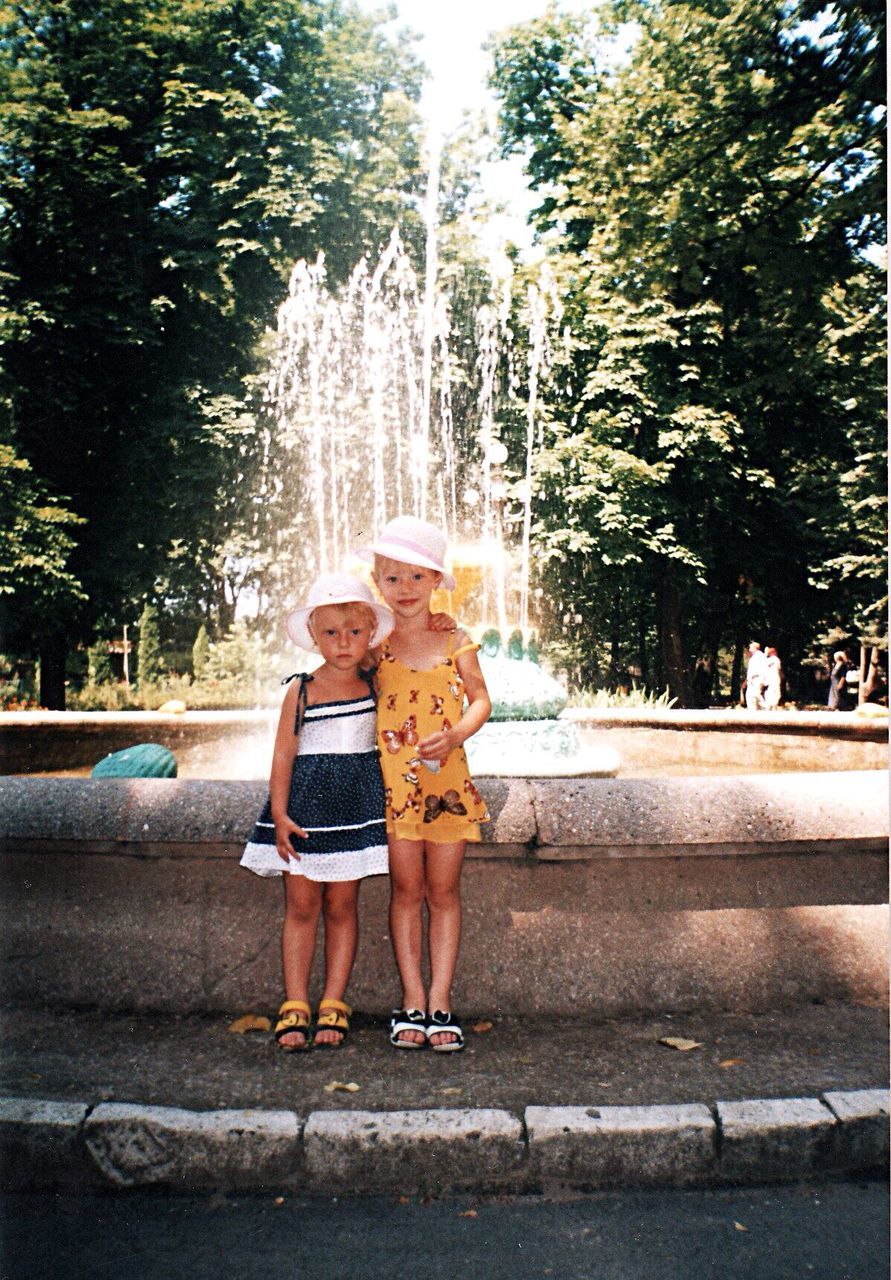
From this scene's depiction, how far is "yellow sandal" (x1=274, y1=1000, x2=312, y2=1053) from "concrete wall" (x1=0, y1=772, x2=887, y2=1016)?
21cm

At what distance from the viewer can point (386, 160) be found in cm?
1888

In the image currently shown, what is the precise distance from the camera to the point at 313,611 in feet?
10.9

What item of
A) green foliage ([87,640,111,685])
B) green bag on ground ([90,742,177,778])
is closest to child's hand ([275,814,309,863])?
green bag on ground ([90,742,177,778])

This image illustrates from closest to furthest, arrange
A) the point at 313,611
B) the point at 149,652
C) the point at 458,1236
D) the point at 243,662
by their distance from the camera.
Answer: the point at 458,1236
the point at 313,611
the point at 243,662
the point at 149,652

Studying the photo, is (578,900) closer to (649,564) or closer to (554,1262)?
(554,1262)

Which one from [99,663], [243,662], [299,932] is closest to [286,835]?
[299,932]

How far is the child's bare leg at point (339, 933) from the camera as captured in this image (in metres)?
3.27

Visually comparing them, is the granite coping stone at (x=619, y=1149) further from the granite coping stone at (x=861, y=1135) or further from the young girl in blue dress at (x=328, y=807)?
the young girl in blue dress at (x=328, y=807)

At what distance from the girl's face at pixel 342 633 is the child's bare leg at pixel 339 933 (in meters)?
0.65

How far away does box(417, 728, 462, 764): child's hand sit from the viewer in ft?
10.2

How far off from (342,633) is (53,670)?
15.7 metres

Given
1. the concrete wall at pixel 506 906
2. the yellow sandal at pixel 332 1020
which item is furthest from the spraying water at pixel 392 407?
the yellow sandal at pixel 332 1020

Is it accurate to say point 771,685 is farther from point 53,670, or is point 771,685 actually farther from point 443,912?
point 443,912

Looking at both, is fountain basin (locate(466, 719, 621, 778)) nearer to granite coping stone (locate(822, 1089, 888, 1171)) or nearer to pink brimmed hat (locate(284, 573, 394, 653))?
pink brimmed hat (locate(284, 573, 394, 653))
